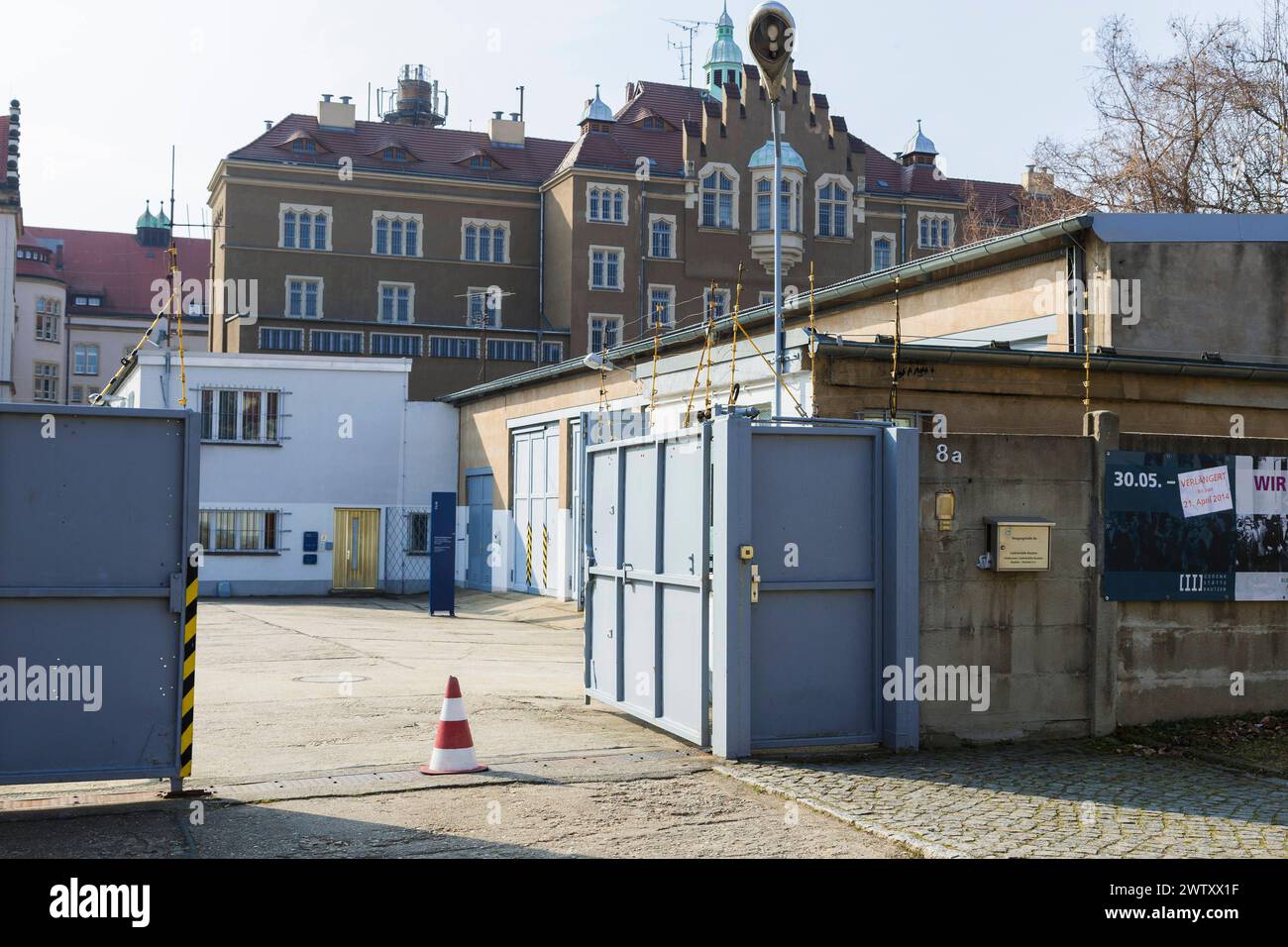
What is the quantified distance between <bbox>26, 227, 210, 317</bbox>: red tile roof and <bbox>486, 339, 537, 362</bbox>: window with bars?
34574 millimetres

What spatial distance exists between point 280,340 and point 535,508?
2749 centimetres

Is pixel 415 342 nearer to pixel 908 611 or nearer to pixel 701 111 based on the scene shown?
pixel 701 111

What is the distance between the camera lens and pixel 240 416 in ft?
117

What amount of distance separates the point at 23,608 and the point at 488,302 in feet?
167

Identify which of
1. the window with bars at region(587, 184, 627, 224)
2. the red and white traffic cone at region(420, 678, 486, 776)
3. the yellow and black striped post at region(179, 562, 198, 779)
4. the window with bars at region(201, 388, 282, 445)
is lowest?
the red and white traffic cone at region(420, 678, 486, 776)

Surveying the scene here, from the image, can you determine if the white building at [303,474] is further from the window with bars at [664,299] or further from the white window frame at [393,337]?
the window with bars at [664,299]

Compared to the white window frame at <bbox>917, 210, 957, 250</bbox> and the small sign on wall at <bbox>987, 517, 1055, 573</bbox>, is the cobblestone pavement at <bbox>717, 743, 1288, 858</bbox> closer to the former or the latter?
the small sign on wall at <bbox>987, 517, 1055, 573</bbox>

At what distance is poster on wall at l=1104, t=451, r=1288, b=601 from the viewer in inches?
440

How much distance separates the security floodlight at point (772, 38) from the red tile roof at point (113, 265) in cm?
7704

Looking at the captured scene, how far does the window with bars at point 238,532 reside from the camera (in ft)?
116

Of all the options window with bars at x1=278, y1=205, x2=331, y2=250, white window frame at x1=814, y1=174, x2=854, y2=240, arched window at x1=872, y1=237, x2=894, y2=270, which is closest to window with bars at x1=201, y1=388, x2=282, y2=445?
window with bars at x1=278, y1=205, x2=331, y2=250

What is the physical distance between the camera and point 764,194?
5888 centimetres
